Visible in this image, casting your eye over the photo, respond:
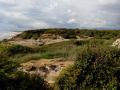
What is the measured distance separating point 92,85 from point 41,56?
17824mm

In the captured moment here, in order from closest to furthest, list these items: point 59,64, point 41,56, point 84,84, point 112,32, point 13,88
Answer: point 13,88, point 84,84, point 59,64, point 41,56, point 112,32

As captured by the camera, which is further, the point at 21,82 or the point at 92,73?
the point at 92,73

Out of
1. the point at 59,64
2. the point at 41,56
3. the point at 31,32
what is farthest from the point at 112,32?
the point at 59,64

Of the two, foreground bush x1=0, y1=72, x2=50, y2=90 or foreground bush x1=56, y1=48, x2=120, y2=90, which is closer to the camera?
foreground bush x1=0, y1=72, x2=50, y2=90

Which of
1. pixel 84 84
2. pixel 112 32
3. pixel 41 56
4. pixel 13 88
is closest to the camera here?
pixel 13 88

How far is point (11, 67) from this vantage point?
17.1 metres

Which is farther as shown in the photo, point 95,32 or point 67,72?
point 95,32

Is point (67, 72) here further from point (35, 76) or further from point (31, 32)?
point (31, 32)

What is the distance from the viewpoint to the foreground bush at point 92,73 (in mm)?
17828

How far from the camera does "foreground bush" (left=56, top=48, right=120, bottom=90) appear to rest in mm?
17828

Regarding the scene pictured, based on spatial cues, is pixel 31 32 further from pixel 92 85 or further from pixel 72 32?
pixel 92 85

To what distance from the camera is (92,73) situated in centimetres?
1794

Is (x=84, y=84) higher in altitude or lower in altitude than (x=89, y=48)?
lower

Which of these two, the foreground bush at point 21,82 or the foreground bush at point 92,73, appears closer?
the foreground bush at point 21,82
